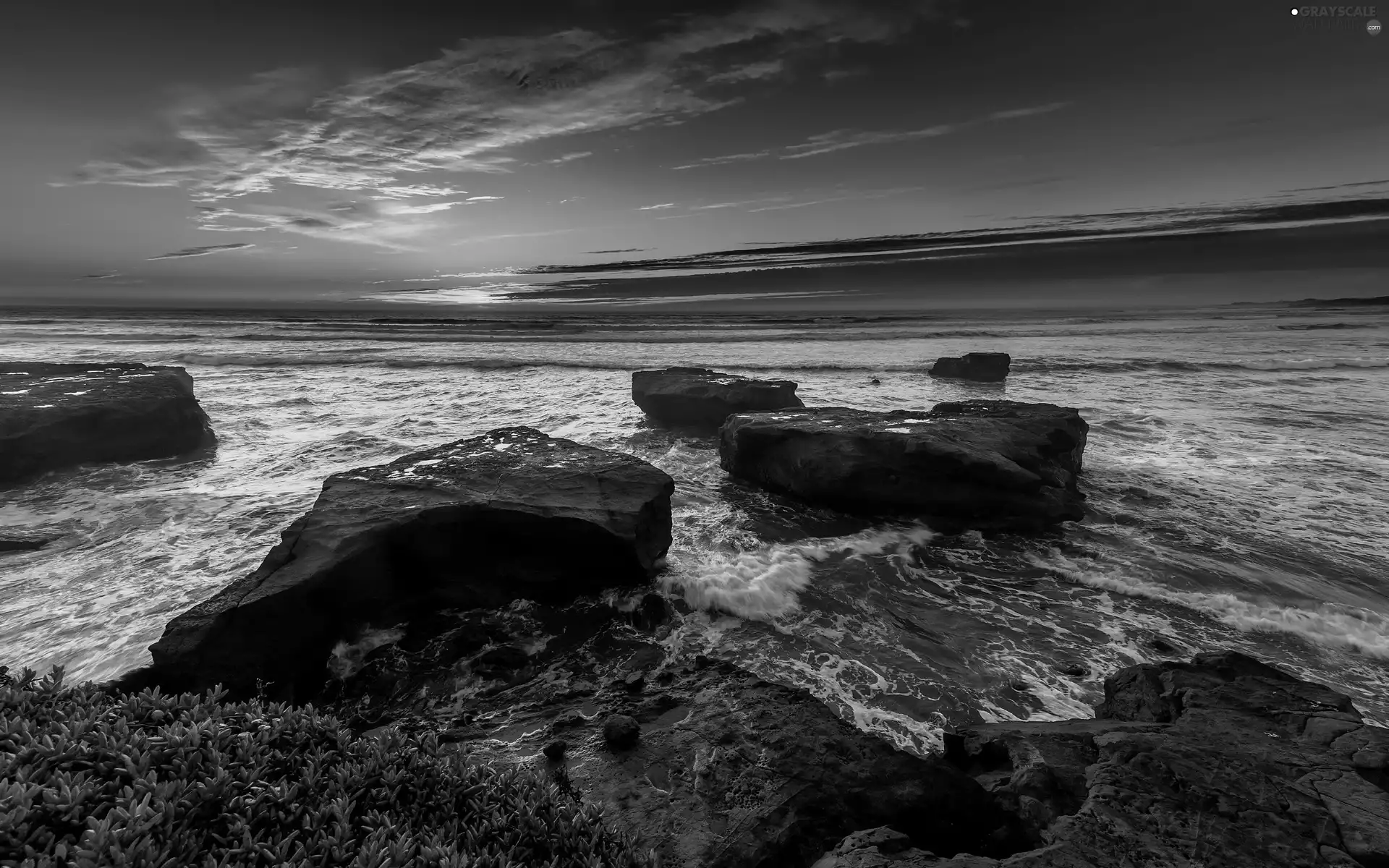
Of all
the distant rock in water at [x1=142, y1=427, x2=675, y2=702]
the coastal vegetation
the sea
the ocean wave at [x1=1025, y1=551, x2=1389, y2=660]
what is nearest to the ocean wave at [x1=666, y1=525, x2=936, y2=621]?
the sea

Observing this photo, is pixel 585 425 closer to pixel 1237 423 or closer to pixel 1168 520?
pixel 1168 520

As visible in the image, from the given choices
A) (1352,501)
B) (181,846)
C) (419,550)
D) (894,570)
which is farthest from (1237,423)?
(181,846)

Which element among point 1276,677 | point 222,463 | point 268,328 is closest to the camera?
point 1276,677

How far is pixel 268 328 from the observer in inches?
1972

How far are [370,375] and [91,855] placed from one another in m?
26.9

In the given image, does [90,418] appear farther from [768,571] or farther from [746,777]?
[746,777]

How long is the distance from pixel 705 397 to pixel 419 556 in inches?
384

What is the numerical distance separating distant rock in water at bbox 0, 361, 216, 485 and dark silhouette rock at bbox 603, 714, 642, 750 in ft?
46.1

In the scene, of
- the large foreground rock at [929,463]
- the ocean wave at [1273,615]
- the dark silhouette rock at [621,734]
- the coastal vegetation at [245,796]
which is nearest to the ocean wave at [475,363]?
the large foreground rock at [929,463]

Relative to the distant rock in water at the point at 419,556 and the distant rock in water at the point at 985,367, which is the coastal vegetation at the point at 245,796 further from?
the distant rock in water at the point at 985,367

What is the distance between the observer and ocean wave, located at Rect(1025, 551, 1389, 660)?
6.46 metres

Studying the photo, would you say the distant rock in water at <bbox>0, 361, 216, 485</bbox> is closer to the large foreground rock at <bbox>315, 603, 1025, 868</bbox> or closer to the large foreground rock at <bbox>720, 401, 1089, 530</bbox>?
the large foreground rock at <bbox>315, 603, 1025, 868</bbox>

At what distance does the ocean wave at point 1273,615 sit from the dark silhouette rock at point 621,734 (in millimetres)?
6750

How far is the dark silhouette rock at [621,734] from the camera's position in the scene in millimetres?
4262
